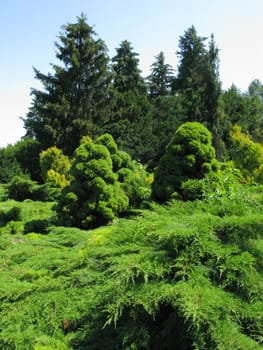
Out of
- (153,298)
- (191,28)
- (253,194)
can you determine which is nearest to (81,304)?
(153,298)

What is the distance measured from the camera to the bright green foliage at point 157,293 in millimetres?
1821

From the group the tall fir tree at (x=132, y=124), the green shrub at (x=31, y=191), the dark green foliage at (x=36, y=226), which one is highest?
the tall fir tree at (x=132, y=124)

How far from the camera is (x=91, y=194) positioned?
791cm

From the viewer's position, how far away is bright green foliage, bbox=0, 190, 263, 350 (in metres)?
1.82

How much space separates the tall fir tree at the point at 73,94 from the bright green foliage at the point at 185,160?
14868 millimetres

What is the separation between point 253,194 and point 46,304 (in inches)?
77.3

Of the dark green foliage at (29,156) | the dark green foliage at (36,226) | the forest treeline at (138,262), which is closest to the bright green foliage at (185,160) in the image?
the forest treeline at (138,262)

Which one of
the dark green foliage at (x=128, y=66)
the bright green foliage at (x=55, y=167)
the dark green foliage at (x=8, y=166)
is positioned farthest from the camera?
the dark green foliage at (x=128, y=66)

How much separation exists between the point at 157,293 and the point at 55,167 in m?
13.7

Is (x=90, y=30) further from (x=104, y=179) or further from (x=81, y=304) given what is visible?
(x=81, y=304)

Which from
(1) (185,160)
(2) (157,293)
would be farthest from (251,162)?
(2) (157,293)

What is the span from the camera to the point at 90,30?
906 inches

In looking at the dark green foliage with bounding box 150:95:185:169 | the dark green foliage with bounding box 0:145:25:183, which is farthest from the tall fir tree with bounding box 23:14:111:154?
the dark green foliage with bounding box 150:95:185:169

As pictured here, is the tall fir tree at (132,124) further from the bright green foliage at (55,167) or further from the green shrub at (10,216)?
the green shrub at (10,216)
